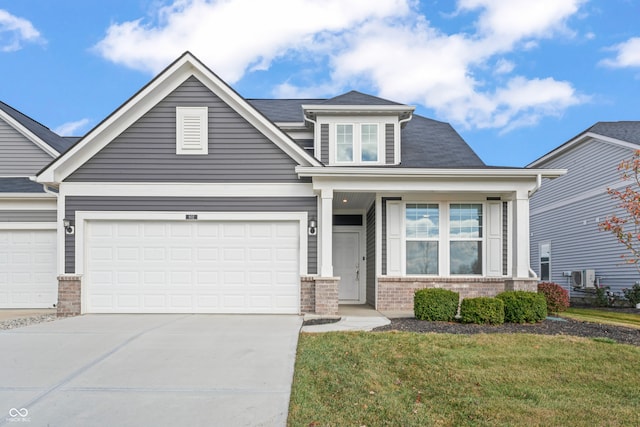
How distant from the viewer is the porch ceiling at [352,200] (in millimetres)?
11406

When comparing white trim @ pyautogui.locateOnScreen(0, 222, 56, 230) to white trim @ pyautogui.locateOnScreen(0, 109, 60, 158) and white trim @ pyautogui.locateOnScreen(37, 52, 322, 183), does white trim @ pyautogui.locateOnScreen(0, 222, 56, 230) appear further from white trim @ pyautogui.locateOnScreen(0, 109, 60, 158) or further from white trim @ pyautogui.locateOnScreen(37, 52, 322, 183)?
white trim @ pyautogui.locateOnScreen(0, 109, 60, 158)

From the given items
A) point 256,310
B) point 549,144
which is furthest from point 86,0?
point 549,144

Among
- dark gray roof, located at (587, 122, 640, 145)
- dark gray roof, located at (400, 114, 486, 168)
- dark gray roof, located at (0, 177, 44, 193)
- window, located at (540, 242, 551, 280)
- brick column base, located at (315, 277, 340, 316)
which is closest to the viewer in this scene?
brick column base, located at (315, 277, 340, 316)

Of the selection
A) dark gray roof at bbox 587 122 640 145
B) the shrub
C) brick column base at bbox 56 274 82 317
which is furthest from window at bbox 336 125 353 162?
the shrub

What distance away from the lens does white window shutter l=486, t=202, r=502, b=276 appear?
11328mm

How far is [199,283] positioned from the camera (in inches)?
407

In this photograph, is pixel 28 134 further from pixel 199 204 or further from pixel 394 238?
pixel 394 238

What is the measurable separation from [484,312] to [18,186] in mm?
12013

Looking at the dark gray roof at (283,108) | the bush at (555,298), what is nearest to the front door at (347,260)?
the dark gray roof at (283,108)

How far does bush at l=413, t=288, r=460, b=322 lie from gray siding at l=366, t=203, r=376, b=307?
8.50 feet

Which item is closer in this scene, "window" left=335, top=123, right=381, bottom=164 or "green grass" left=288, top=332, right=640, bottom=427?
"green grass" left=288, top=332, right=640, bottom=427

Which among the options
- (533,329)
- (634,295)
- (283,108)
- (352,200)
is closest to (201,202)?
(352,200)

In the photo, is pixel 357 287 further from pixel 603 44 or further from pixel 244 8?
pixel 603 44

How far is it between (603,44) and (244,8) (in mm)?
16112
